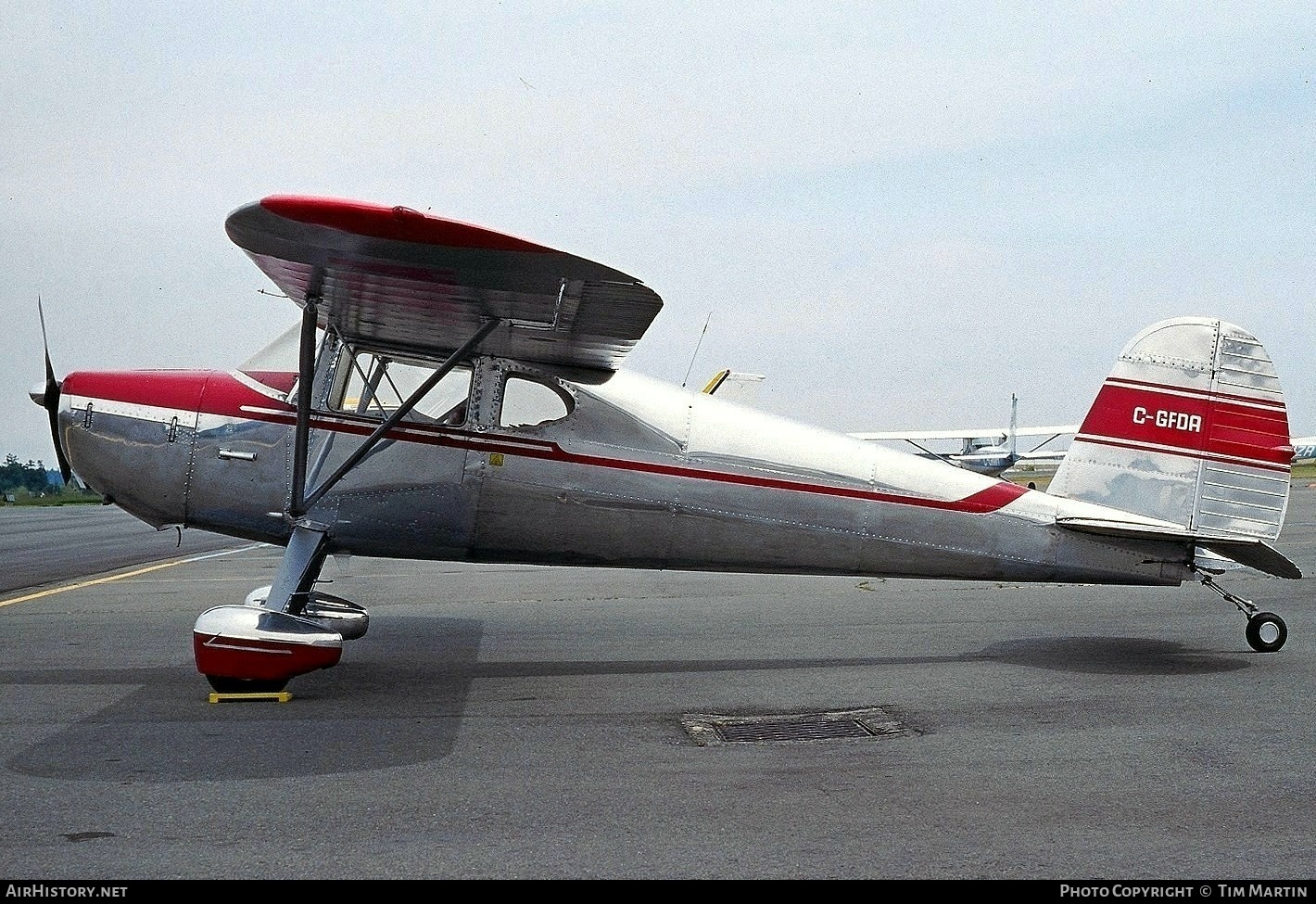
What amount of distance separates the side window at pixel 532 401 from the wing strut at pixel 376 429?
469 millimetres

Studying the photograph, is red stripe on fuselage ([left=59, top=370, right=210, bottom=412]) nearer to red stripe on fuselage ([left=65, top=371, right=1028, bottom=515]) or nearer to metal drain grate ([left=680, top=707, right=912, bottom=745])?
red stripe on fuselage ([left=65, top=371, right=1028, bottom=515])

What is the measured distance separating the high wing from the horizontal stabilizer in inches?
134

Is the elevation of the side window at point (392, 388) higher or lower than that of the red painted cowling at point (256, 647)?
higher

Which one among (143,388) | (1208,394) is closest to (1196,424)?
(1208,394)

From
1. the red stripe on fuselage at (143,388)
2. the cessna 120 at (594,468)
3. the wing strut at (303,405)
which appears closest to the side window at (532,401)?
the cessna 120 at (594,468)

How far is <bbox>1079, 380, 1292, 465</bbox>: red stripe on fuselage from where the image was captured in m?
7.55

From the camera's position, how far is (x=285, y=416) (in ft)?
23.4

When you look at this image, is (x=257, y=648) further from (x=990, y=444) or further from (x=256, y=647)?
(x=990, y=444)

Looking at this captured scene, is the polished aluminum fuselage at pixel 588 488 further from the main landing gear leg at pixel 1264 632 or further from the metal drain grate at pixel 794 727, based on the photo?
the metal drain grate at pixel 794 727

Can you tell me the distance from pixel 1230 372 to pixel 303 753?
6516 mm

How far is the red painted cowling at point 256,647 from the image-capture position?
6.19m

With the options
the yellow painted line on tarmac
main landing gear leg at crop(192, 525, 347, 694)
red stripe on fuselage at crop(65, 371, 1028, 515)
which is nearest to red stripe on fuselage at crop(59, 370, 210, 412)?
red stripe on fuselage at crop(65, 371, 1028, 515)

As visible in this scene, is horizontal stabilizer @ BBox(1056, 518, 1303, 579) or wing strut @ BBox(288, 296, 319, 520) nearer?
wing strut @ BBox(288, 296, 319, 520)
